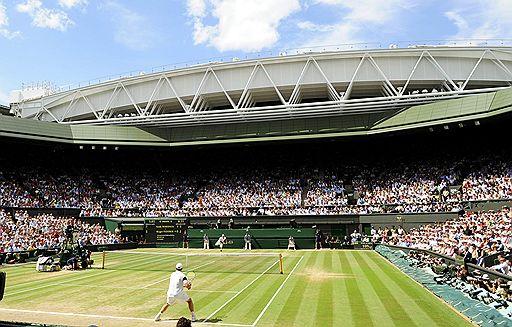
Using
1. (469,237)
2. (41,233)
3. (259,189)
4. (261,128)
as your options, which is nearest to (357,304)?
(469,237)

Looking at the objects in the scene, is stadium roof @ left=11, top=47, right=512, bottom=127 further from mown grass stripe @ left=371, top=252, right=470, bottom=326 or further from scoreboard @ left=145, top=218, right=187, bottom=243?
mown grass stripe @ left=371, top=252, right=470, bottom=326

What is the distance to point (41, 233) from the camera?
38031 mm

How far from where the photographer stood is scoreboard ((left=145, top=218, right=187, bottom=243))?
4519 centimetres

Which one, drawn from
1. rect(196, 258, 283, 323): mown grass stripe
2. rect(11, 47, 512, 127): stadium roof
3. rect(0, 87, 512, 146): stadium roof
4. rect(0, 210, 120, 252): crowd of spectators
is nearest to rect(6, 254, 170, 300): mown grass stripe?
rect(196, 258, 283, 323): mown grass stripe

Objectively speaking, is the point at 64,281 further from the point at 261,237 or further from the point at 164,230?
the point at 164,230

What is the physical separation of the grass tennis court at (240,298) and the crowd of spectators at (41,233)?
11306mm

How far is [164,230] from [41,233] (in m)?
12.1

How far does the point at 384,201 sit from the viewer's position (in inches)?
1674

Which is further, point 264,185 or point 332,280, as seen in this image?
point 264,185

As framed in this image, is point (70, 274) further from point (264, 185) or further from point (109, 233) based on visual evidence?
point (264, 185)

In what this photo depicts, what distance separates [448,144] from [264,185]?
2068 cm

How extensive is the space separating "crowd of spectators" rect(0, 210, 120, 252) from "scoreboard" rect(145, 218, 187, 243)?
3.63 meters

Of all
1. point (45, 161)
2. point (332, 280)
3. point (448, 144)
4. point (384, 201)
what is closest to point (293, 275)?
point (332, 280)

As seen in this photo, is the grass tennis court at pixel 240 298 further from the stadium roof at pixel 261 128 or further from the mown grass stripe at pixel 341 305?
the stadium roof at pixel 261 128
